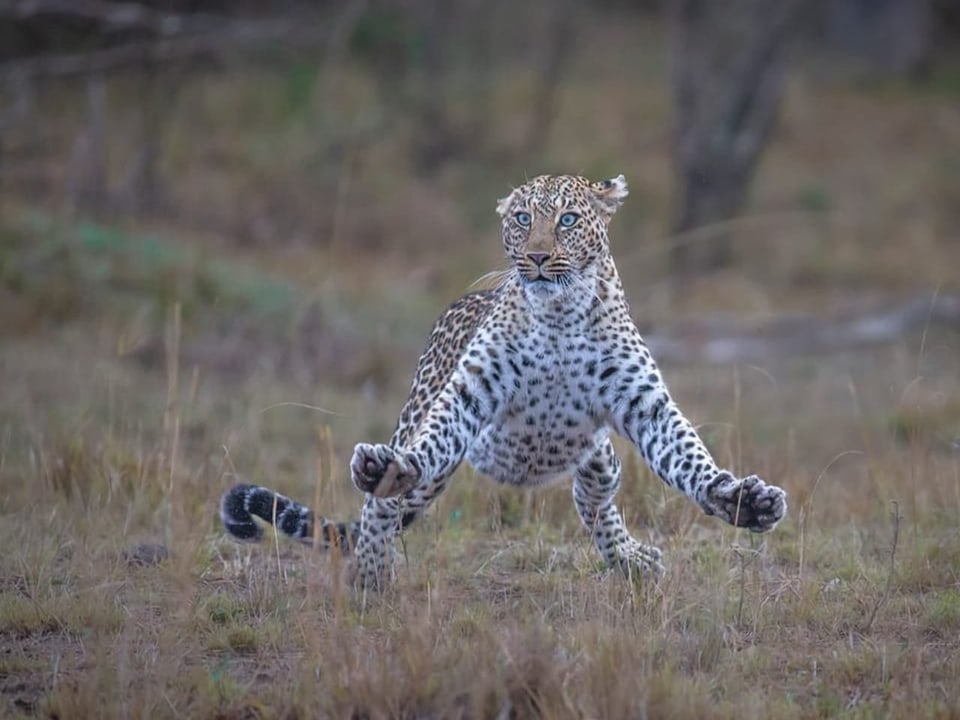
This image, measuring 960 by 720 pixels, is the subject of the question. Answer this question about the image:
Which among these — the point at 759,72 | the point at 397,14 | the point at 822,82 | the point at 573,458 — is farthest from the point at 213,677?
the point at 822,82

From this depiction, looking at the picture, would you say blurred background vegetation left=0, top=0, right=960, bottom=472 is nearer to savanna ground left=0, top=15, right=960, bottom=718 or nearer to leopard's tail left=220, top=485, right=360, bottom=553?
savanna ground left=0, top=15, right=960, bottom=718

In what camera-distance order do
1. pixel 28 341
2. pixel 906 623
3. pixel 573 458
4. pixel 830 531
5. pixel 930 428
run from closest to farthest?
pixel 906 623 < pixel 573 458 < pixel 830 531 < pixel 930 428 < pixel 28 341

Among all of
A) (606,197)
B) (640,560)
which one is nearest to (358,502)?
(640,560)

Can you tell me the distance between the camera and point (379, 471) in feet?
17.0

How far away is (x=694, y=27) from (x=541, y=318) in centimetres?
1773

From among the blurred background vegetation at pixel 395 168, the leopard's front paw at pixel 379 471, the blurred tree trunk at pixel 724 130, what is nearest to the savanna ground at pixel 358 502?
the blurred background vegetation at pixel 395 168

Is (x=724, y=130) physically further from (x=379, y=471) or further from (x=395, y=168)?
(x=379, y=471)

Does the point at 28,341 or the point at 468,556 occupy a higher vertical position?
the point at 28,341

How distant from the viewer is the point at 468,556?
266 inches

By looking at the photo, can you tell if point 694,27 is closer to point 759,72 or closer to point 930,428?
point 759,72

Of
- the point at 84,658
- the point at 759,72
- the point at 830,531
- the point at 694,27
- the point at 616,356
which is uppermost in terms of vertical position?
the point at 694,27

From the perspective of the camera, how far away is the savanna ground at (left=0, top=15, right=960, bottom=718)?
481cm

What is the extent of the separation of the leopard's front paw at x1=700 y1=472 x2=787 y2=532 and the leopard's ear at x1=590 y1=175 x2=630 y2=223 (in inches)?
56.7

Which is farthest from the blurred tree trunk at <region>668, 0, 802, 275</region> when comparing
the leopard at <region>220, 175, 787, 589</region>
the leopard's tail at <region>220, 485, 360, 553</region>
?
the leopard's tail at <region>220, 485, 360, 553</region>
